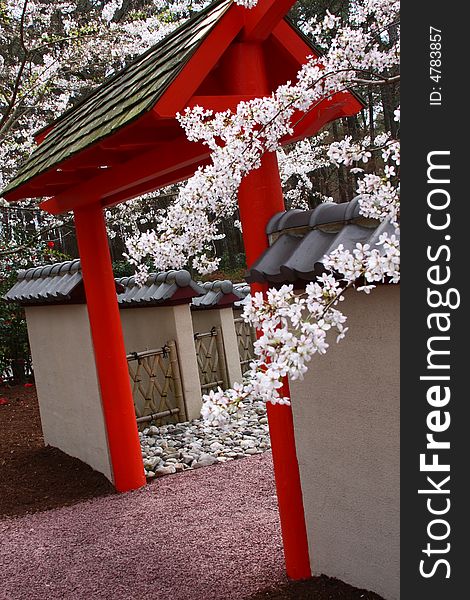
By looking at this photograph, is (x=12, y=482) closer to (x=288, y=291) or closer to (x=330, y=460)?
(x=330, y=460)

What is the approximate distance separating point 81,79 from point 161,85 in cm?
790

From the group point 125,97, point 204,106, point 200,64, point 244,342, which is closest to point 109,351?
point 125,97

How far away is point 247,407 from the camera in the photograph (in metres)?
7.20

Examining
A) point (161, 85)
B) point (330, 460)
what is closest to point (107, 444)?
point (330, 460)

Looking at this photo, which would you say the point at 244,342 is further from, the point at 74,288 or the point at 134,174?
the point at 134,174

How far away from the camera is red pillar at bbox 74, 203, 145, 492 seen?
5098 mm

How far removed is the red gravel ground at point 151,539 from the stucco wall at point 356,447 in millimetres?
145

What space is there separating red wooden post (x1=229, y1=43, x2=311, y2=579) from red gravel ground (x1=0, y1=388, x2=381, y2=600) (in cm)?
18

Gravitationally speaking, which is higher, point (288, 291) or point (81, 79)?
point (81, 79)

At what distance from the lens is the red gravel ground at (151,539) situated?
3287 mm

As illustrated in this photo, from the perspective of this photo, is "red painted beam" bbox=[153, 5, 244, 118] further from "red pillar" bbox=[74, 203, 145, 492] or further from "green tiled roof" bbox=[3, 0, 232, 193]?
"red pillar" bbox=[74, 203, 145, 492]

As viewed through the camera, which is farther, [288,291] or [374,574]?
[374,574]

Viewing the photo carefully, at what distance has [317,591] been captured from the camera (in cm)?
283

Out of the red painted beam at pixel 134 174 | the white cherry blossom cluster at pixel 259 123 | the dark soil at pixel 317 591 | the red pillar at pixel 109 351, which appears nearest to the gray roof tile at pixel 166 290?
the red pillar at pixel 109 351
